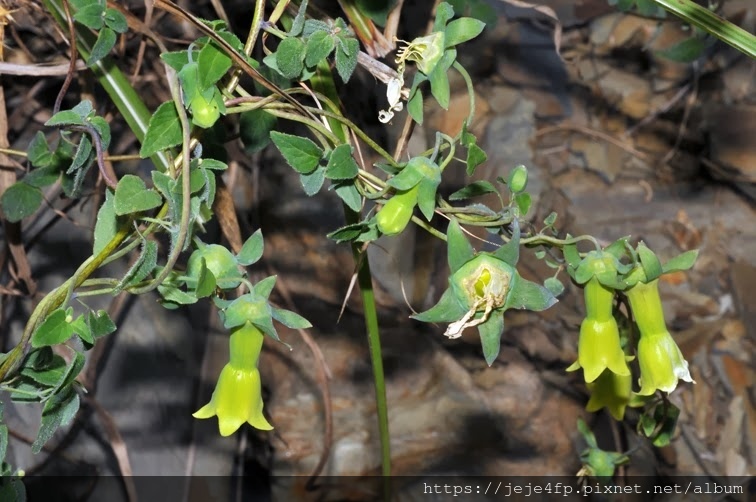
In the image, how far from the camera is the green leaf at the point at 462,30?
49cm

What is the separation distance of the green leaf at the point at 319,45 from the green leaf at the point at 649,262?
263mm

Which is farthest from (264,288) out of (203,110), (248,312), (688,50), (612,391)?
(688,50)

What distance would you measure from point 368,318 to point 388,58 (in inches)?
22.3

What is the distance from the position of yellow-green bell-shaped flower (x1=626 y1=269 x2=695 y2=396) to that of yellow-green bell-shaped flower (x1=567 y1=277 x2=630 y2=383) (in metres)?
0.02

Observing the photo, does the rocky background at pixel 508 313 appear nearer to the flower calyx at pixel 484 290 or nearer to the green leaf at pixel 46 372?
the green leaf at pixel 46 372

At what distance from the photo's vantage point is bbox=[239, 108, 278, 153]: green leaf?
61 centimetres

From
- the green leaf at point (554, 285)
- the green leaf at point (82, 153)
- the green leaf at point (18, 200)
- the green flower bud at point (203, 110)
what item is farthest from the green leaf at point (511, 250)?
the green leaf at point (18, 200)

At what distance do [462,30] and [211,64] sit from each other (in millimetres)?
174

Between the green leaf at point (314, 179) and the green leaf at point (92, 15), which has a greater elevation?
the green leaf at point (92, 15)

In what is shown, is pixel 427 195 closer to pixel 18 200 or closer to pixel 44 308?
pixel 44 308

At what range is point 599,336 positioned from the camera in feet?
1.81

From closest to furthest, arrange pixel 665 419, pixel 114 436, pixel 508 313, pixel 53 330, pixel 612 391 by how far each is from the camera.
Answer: pixel 53 330, pixel 612 391, pixel 665 419, pixel 114 436, pixel 508 313

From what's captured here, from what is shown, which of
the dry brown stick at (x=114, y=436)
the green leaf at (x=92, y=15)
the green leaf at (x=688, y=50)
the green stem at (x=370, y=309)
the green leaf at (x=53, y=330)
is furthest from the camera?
the green leaf at (x=688, y=50)

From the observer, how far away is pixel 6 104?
0.91 metres
